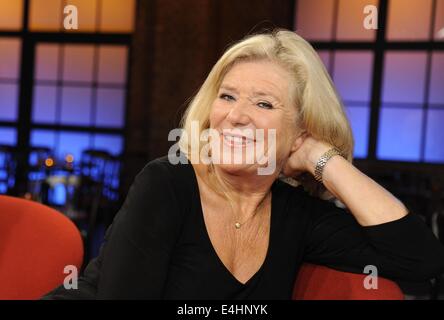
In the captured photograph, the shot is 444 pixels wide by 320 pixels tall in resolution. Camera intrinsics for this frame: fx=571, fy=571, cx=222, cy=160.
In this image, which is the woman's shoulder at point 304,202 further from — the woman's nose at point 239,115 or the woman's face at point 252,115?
the woman's nose at point 239,115

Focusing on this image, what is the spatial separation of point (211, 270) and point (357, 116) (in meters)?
5.04

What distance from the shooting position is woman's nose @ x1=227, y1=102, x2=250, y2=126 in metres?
1.34

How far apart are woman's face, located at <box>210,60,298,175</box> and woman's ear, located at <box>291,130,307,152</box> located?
0.22 feet

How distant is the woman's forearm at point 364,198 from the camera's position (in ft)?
4.47

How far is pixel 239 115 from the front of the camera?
1.35 metres

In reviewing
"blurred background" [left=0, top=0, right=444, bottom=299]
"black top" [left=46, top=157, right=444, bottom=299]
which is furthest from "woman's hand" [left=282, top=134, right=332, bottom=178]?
"blurred background" [left=0, top=0, right=444, bottom=299]

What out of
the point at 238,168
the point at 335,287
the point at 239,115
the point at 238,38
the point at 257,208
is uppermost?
the point at 238,38

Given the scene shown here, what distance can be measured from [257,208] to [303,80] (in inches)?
13.5

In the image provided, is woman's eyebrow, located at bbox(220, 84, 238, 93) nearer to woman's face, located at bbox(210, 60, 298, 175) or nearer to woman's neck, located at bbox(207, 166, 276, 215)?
woman's face, located at bbox(210, 60, 298, 175)

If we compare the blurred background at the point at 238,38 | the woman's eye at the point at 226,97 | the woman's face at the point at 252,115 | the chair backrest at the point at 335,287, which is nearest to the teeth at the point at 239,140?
the woman's face at the point at 252,115

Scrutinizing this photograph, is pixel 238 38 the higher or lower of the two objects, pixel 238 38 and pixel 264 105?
the higher

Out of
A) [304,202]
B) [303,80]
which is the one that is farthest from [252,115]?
[304,202]

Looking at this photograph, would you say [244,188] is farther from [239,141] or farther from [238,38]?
[238,38]

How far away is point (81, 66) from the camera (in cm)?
676
